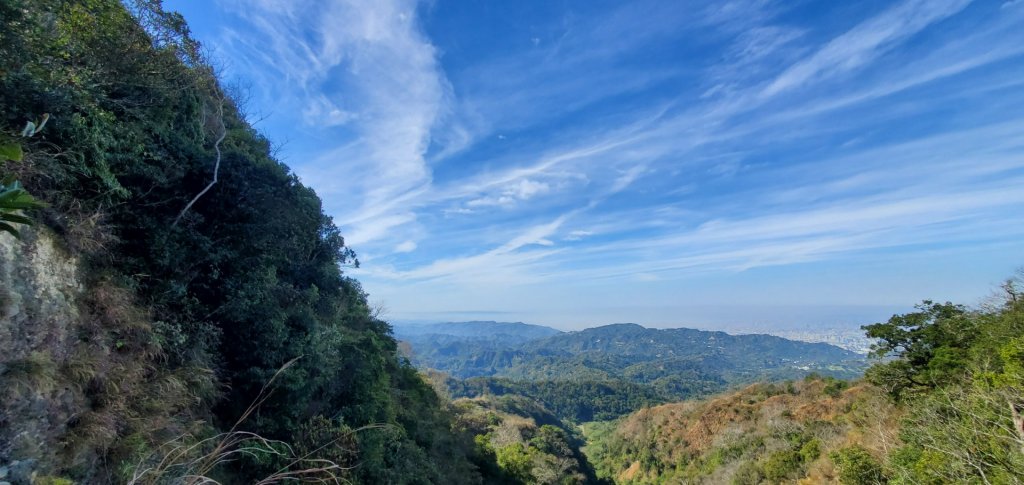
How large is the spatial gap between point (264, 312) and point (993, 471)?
1839 centimetres

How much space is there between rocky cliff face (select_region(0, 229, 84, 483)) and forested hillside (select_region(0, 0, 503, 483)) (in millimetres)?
18

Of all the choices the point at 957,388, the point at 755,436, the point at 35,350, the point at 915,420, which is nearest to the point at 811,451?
the point at 755,436

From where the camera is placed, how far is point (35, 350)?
518 cm

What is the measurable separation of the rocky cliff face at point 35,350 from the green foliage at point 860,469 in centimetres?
2366

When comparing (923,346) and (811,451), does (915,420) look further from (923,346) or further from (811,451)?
(811,451)

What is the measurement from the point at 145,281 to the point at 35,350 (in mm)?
2602

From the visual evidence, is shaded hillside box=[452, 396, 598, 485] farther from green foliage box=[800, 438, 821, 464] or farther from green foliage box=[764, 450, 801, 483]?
green foliage box=[800, 438, 821, 464]

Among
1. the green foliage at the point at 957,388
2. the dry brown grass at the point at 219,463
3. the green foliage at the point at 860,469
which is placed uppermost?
the dry brown grass at the point at 219,463

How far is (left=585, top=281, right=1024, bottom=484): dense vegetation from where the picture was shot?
37.9 feet

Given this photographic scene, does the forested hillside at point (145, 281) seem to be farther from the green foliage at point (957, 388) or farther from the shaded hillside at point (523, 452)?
the green foliage at point (957, 388)

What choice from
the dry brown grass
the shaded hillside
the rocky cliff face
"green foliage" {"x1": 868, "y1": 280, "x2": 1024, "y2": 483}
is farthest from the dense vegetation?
the rocky cliff face

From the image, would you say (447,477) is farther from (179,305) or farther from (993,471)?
(993,471)

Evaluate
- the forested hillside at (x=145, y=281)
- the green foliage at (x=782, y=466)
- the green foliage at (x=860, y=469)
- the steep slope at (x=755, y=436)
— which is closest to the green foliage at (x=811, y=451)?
the steep slope at (x=755, y=436)

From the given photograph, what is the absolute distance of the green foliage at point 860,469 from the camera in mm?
16895
